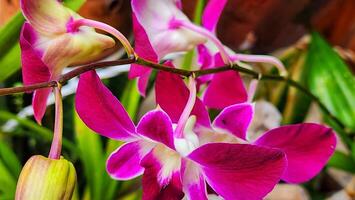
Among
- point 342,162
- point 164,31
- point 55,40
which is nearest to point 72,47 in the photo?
point 55,40

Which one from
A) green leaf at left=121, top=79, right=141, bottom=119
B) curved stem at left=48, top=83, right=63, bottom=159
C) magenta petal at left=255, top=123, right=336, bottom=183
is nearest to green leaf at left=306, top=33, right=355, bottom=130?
green leaf at left=121, top=79, right=141, bottom=119

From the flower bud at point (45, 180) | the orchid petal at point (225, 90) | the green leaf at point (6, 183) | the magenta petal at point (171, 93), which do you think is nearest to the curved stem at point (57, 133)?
the flower bud at point (45, 180)

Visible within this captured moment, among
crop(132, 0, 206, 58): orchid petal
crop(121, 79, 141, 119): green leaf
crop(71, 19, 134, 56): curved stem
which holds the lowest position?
crop(121, 79, 141, 119): green leaf

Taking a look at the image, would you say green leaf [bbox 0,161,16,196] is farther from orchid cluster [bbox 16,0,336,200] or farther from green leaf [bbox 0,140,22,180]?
orchid cluster [bbox 16,0,336,200]

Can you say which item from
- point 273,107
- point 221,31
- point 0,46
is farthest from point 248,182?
point 221,31

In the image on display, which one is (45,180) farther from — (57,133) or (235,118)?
(235,118)

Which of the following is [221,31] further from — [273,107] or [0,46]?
[0,46]

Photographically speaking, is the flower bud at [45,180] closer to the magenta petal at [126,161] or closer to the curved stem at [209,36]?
the magenta petal at [126,161]
